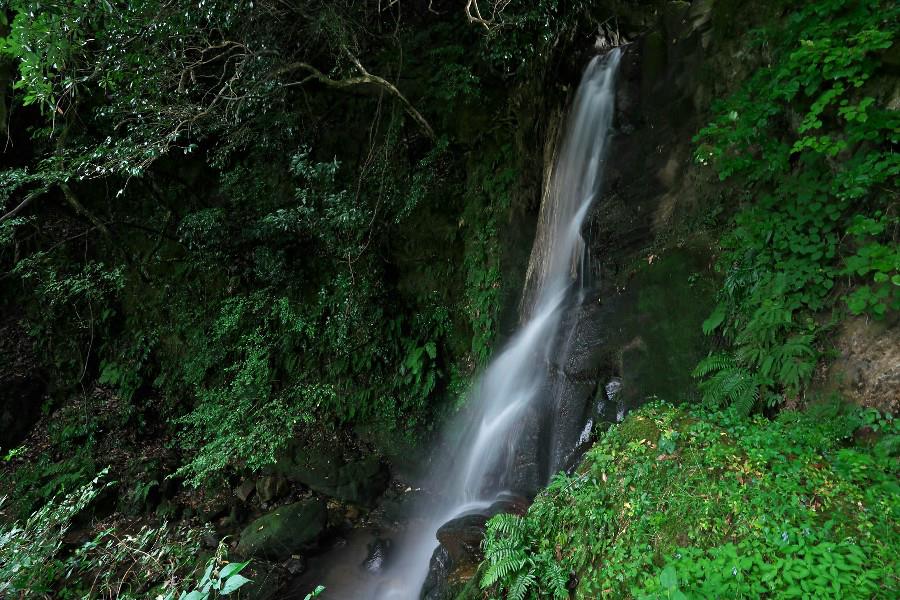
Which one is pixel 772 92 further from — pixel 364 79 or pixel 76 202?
pixel 76 202

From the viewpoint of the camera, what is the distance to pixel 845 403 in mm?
3322

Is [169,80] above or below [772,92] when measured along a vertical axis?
above

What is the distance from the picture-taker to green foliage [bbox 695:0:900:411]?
3.29m

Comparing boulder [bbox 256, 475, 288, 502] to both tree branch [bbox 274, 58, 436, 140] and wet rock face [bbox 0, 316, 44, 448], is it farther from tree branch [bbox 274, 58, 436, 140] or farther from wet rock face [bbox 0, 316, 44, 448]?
tree branch [bbox 274, 58, 436, 140]

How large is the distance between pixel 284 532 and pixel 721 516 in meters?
6.35

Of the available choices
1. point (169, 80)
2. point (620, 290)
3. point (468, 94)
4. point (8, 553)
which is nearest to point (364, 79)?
point (468, 94)

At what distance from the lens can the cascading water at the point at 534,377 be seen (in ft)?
18.4

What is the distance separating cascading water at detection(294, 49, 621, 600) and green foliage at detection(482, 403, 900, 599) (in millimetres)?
1713

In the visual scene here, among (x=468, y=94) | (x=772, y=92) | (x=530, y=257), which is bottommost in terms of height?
(x=530, y=257)

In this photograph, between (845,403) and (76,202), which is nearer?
(845,403)

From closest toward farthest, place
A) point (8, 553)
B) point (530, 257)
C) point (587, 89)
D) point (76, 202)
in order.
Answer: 1. point (8, 553)
2. point (587, 89)
3. point (530, 257)
4. point (76, 202)

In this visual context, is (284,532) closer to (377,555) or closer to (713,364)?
(377,555)

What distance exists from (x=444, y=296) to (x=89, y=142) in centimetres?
816

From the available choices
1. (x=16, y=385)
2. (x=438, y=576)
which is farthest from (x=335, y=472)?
(x=16, y=385)
